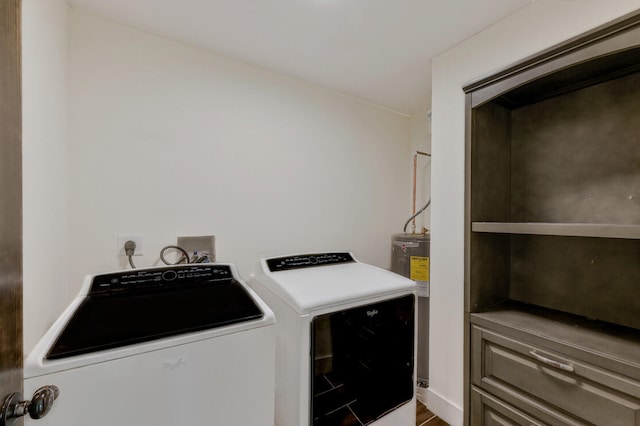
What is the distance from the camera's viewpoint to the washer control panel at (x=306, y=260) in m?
1.73

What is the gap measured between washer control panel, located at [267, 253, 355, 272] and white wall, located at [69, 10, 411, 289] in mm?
158

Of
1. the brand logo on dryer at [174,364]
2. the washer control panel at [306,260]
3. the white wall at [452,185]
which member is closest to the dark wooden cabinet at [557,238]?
the white wall at [452,185]

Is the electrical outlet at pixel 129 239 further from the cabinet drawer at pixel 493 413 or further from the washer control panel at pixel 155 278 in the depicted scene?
the cabinet drawer at pixel 493 413

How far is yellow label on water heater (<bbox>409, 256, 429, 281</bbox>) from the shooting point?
6.38 feet

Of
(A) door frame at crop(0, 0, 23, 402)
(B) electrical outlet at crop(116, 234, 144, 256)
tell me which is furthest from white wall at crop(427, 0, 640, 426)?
(B) electrical outlet at crop(116, 234, 144, 256)

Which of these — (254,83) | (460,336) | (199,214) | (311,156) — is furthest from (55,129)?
(460,336)

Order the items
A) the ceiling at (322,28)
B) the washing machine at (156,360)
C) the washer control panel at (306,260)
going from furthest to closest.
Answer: the washer control panel at (306,260) → the ceiling at (322,28) → the washing machine at (156,360)

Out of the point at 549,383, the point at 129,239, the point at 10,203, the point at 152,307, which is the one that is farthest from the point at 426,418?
the point at 10,203

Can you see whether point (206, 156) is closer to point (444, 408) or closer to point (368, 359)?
point (368, 359)

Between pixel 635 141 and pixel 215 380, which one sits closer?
pixel 215 380

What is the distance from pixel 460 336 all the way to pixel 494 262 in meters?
0.53

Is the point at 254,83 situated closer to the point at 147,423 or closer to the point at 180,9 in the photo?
the point at 180,9

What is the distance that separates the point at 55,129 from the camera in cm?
119

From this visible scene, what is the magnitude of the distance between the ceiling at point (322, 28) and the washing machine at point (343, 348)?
1.39 meters
